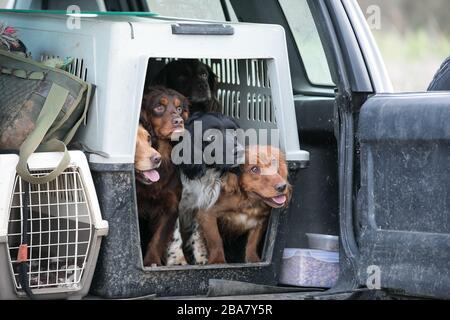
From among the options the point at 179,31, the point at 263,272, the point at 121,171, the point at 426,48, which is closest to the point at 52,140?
the point at 121,171

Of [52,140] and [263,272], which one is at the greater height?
[52,140]

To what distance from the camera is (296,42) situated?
446cm

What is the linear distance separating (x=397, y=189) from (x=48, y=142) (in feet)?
3.61

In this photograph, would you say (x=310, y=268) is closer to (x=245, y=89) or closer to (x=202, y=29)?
(x=245, y=89)

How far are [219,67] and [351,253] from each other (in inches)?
48.7

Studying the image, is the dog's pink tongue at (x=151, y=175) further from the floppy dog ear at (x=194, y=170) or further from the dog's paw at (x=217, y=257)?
the dog's paw at (x=217, y=257)

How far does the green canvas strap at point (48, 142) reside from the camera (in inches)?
131

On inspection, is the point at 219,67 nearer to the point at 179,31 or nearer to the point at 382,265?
the point at 179,31

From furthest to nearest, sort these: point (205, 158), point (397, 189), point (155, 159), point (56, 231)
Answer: point (205, 158)
point (155, 159)
point (56, 231)
point (397, 189)

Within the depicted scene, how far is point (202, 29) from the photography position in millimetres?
3588

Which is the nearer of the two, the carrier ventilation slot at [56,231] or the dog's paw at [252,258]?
the carrier ventilation slot at [56,231]

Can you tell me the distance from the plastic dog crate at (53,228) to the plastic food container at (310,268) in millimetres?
718

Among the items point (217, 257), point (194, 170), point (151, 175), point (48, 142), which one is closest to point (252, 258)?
point (217, 257)

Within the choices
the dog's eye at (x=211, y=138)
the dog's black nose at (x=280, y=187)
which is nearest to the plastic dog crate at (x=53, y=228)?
the dog's eye at (x=211, y=138)
